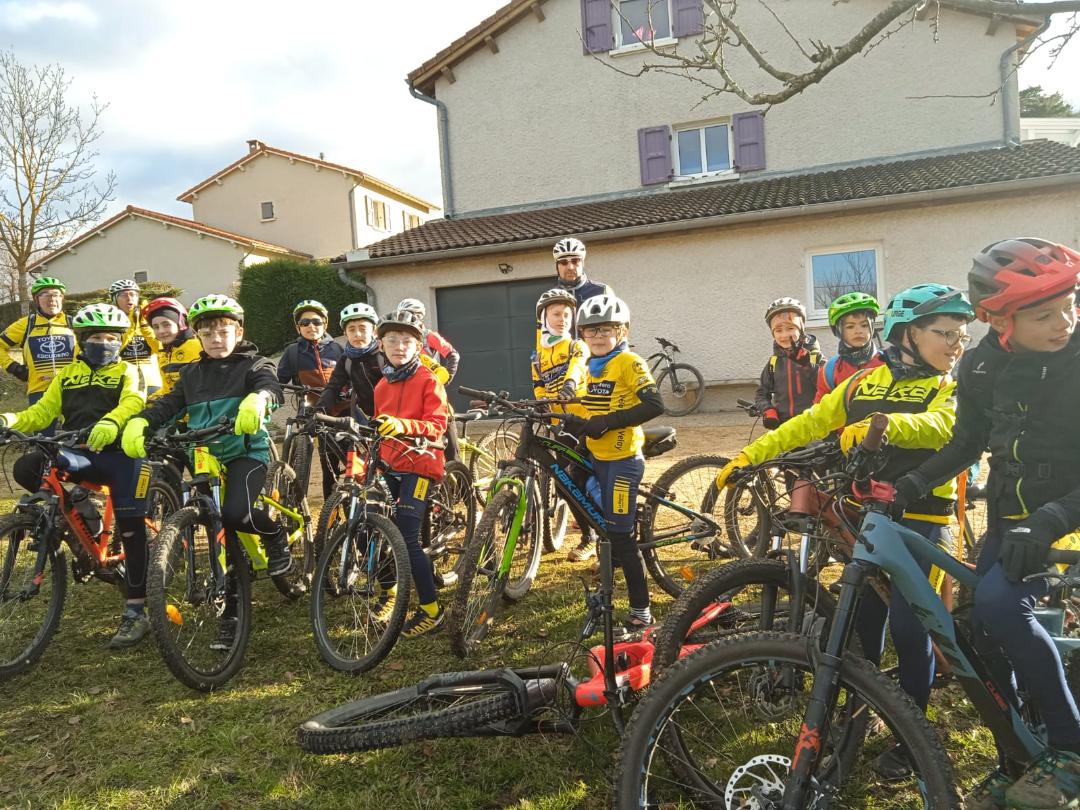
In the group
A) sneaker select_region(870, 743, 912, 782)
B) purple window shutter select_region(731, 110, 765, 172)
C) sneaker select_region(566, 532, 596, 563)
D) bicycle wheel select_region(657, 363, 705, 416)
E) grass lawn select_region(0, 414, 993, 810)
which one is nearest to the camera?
sneaker select_region(870, 743, 912, 782)

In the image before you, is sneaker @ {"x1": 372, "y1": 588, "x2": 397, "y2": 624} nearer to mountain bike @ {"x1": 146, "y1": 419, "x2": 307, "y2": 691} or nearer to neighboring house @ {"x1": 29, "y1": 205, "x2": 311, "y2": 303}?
mountain bike @ {"x1": 146, "y1": 419, "x2": 307, "y2": 691}

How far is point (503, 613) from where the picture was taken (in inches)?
178

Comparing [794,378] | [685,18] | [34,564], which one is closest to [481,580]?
[34,564]

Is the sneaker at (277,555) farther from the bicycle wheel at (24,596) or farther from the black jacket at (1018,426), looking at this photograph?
the black jacket at (1018,426)

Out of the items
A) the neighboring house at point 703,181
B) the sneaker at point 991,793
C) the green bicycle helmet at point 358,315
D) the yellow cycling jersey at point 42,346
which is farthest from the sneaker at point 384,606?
the neighboring house at point 703,181

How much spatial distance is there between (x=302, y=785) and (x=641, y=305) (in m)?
12.3

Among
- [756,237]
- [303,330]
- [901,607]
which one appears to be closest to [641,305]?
[756,237]

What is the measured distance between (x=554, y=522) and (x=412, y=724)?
3.20 m

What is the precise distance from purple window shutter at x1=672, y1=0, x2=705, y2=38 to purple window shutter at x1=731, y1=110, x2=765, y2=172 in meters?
2.10

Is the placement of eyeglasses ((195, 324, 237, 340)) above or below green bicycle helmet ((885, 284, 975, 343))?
above

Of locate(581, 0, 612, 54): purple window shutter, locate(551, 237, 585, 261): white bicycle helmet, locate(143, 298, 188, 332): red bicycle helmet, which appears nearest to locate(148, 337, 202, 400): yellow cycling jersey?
locate(143, 298, 188, 332): red bicycle helmet

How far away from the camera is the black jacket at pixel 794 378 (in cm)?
550

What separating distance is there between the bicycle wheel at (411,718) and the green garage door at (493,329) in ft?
39.0

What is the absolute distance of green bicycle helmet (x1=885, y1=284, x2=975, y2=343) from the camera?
282 centimetres
